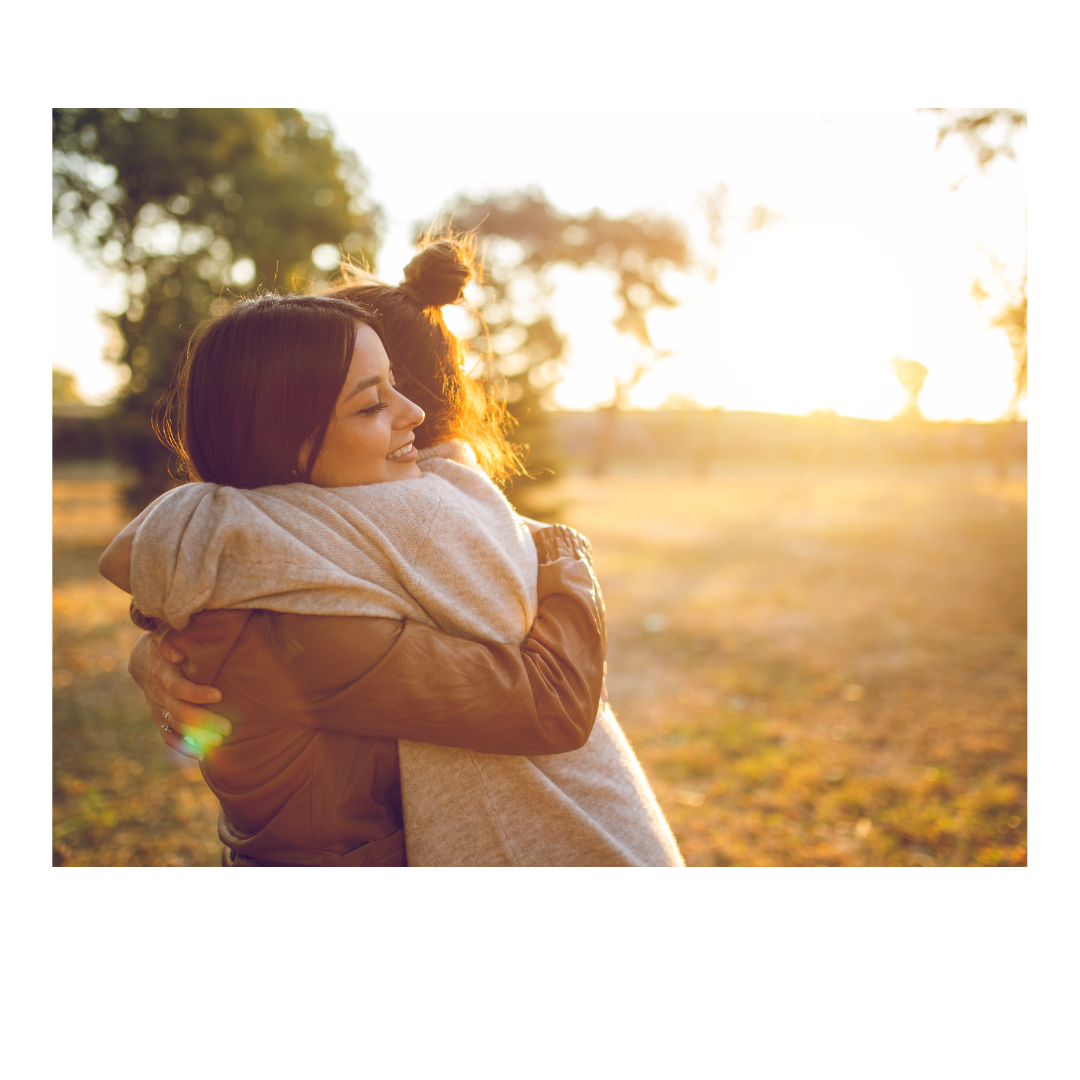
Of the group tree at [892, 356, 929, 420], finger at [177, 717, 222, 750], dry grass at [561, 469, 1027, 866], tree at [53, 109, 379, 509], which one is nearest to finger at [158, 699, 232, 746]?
finger at [177, 717, 222, 750]

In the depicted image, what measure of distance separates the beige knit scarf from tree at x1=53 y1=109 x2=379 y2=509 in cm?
1206

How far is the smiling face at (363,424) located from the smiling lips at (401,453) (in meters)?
0.03

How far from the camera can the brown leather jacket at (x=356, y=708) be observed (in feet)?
3.72

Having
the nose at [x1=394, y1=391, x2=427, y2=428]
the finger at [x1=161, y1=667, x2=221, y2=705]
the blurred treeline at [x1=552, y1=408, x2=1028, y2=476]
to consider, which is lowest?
the finger at [x1=161, y1=667, x2=221, y2=705]

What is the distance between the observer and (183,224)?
41.1 feet

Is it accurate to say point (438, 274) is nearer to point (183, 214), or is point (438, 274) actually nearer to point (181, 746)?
point (181, 746)

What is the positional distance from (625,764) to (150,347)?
13035mm

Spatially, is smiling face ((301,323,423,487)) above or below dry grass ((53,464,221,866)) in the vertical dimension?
above

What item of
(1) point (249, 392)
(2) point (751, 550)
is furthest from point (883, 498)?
(1) point (249, 392)

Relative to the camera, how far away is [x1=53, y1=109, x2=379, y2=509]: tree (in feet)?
38.5

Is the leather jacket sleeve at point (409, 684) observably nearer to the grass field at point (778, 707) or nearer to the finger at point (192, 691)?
the finger at point (192, 691)

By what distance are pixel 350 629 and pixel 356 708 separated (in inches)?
5.5

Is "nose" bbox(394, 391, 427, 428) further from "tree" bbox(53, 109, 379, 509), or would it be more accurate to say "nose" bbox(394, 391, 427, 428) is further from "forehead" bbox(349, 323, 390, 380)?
"tree" bbox(53, 109, 379, 509)
